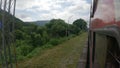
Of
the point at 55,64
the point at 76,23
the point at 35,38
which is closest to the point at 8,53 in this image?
the point at 55,64

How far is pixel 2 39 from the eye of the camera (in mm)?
3551

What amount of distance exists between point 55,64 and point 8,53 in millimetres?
4557

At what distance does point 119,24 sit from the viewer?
1.50 m

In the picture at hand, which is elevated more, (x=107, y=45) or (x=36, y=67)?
(x=107, y=45)

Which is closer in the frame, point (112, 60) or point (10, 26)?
point (112, 60)

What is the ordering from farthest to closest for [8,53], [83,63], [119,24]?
[83,63] → [8,53] → [119,24]

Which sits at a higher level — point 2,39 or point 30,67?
point 2,39

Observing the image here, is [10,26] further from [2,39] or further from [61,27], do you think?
[61,27]

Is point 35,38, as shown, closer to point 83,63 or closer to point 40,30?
point 40,30

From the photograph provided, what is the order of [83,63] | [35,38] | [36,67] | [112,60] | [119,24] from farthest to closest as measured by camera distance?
1. [35,38]
2. [36,67]
3. [83,63]
4. [112,60]
5. [119,24]

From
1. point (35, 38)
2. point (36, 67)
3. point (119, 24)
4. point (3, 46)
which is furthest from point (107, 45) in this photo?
point (35, 38)

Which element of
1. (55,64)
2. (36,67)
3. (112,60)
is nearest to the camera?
(112,60)

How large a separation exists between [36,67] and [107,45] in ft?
18.5


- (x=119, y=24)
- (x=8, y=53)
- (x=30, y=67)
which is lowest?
(x=30, y=67)
